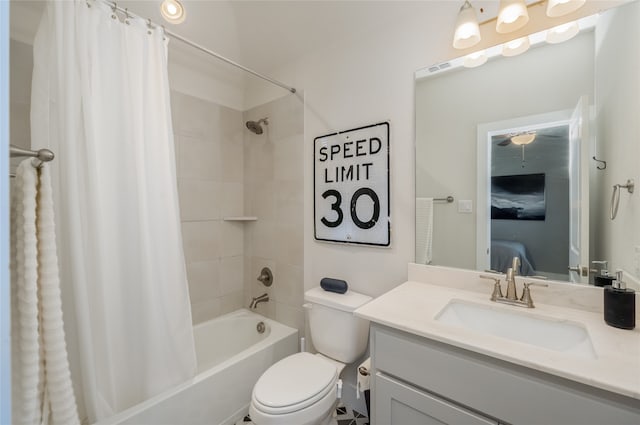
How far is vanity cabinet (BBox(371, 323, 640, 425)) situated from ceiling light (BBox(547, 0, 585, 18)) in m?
1.28

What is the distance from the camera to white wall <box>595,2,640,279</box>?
0.94m

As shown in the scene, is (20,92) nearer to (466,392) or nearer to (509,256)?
(466,392)

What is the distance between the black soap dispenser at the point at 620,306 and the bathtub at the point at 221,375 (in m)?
1.63

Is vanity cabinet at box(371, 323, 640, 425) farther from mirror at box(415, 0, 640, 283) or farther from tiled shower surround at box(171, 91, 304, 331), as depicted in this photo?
tiled shower surround at box(171, 91, 304, 331)

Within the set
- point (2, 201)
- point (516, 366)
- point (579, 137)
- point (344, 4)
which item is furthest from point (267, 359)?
point (344, 4)

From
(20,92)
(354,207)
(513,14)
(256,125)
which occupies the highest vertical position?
(513,14)

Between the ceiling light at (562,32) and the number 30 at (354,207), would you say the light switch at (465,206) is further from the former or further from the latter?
the ceiling light at (562,32)

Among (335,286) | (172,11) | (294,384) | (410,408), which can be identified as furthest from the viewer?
(172,11)

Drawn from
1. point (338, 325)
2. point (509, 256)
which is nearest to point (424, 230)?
point (509, 256)

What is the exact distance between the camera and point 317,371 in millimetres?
1328

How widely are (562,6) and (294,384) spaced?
1.90m

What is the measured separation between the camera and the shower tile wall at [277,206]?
1.95m

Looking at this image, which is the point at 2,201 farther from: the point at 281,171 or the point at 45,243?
the point at 281,171

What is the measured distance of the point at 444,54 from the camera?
1342 millimetres
